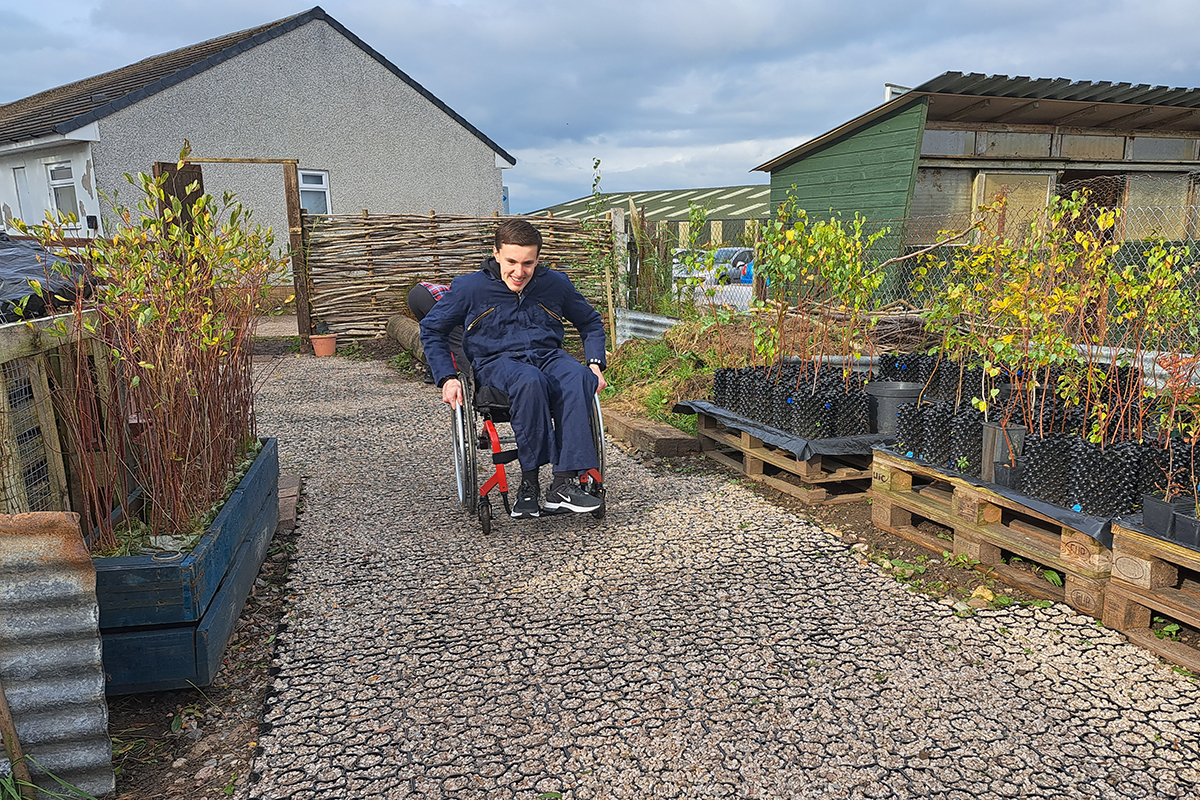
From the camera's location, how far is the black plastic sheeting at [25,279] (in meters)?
2.57

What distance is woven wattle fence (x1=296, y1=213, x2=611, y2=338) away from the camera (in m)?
10.3

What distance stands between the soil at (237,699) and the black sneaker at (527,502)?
1040 millimetres

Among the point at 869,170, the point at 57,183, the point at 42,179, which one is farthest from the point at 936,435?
the point at 42,179

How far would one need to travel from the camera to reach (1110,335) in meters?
6.85

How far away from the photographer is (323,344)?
10.1 metres

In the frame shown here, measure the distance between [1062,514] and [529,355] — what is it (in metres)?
2.29

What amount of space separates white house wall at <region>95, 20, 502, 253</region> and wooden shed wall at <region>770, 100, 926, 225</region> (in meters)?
7.34

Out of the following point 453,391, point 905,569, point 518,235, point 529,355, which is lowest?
point 905,569

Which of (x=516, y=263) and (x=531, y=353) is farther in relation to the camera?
(x=531, y=353)

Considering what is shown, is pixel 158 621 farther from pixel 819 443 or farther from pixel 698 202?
pixel 698 202

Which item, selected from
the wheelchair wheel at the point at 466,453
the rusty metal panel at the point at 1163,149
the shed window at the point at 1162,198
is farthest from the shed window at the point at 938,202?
the wheelchair wheel at the point at 466,453

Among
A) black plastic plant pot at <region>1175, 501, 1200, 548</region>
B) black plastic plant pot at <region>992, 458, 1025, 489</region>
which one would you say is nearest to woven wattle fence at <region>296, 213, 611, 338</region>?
black plastic plant pot at <region>992, 458, 1025, 489</region>

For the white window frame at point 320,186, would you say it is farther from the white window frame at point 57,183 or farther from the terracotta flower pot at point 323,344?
the terracotta flower pot at point 323,344

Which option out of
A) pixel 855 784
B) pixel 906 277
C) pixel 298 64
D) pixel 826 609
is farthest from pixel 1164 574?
pixel 298 64
